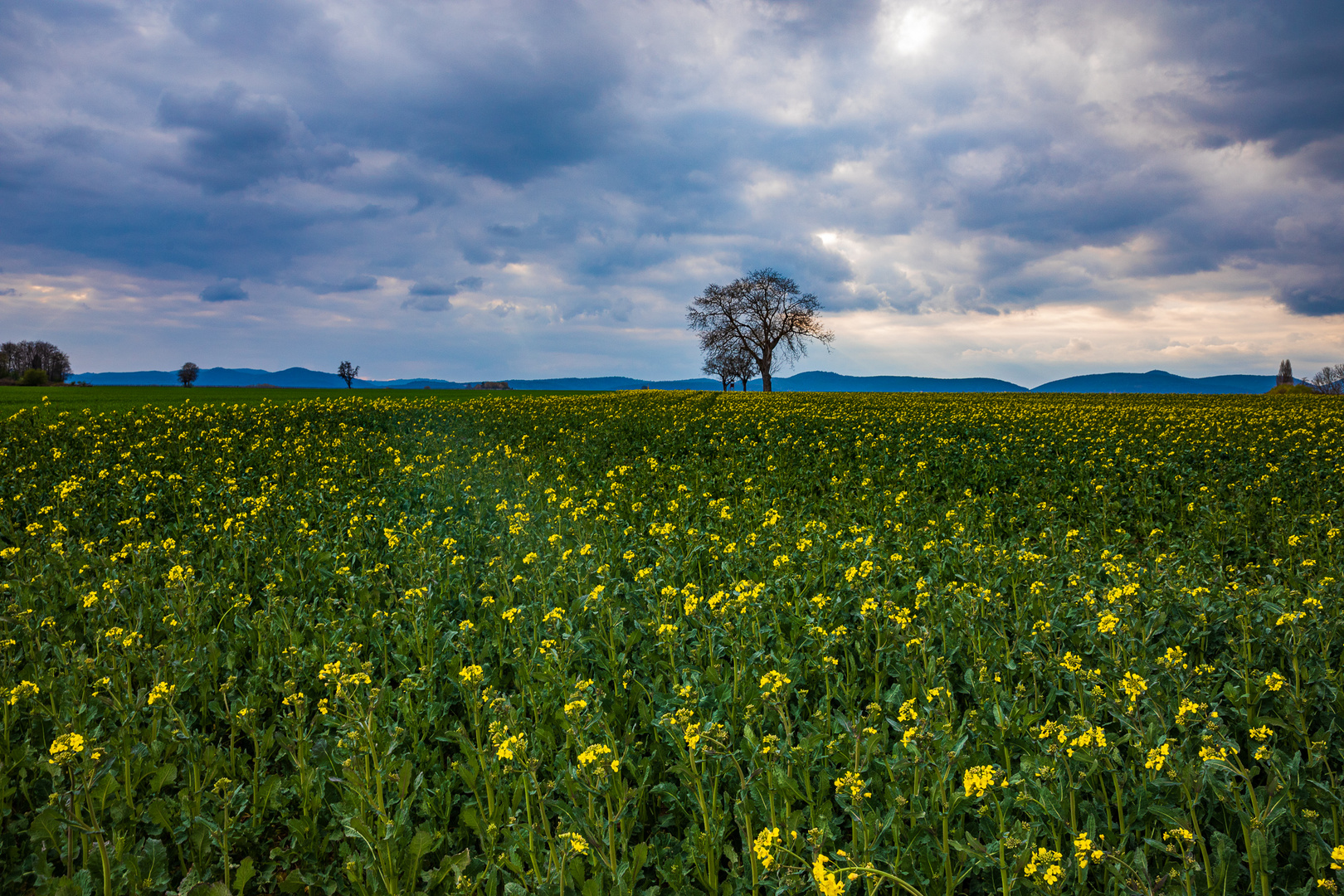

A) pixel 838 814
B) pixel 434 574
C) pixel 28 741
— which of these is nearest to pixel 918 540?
pixel 838 814

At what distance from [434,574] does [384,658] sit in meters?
1.67

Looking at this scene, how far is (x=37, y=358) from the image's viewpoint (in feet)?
382

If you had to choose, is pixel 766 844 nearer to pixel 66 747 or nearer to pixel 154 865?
pixel 154 865

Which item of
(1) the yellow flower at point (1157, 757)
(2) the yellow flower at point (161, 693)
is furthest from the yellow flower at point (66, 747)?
(1) the yellow flower at point (1157, 757)

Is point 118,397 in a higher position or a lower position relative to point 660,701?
higher

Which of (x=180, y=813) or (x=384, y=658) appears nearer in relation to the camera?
(x=180, y=813)

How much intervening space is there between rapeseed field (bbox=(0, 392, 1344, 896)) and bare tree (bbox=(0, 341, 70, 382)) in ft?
494

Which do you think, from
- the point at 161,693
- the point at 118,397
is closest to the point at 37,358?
the point at 118,397

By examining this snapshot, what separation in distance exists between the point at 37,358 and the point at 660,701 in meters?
170

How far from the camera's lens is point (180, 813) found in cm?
362

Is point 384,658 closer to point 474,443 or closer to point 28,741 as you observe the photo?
point 28,741

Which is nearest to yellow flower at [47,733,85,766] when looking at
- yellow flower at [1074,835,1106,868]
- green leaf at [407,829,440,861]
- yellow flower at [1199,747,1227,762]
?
green leaf at [407,829,440,861]

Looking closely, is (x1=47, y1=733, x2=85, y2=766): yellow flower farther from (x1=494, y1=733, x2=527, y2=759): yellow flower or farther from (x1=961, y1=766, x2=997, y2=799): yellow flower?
(x1=961, y1=766, x2=997, y2=799): yellow flower

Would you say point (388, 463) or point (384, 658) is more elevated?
point (388, 463)
